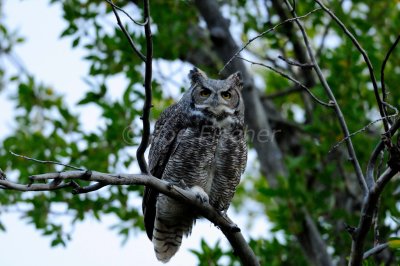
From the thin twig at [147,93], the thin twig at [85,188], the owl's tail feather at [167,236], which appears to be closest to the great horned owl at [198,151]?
the owl's tail feather at [167,236]

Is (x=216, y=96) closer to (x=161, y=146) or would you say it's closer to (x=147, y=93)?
(x=161, y=146)

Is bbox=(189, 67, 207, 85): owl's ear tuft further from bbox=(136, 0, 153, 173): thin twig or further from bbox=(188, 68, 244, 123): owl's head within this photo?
bbox=(136, 0, 153, 173): thin twig

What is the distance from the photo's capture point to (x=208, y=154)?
3.90 meters

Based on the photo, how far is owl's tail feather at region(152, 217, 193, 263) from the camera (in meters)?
4.30

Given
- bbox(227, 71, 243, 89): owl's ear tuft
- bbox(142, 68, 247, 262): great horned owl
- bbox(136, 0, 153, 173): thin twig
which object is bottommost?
bbox(136, 0, 153, 173): thin twig

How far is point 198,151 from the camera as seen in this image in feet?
12.7

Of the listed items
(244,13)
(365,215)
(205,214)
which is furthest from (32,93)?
(365,215)

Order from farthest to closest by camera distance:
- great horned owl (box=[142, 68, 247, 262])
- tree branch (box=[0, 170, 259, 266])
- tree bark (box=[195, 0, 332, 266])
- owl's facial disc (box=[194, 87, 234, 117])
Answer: tree bark (box=[195, 0, 332, 266]), owl's facial disc (box=[194, 87, 234, 117]), great horned owl (box=[142, 68, 247, 262]), tree branch (box=[0, 170, 259, 266])

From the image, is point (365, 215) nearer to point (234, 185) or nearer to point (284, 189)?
point (234, 185)

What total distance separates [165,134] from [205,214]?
0.71m

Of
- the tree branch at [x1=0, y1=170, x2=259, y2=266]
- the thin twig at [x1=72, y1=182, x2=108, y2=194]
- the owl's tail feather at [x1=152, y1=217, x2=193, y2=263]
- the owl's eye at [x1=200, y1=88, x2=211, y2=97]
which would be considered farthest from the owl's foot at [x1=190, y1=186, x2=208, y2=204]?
the thin twig at [x1=72, y1=182, x2=108, y2=194]

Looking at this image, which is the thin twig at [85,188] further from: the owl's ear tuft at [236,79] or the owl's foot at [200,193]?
the owl's ear tuft at [236,79]

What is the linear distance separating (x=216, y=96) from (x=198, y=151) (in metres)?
0.46

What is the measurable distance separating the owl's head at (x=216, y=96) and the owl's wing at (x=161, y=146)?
0.17 meters
